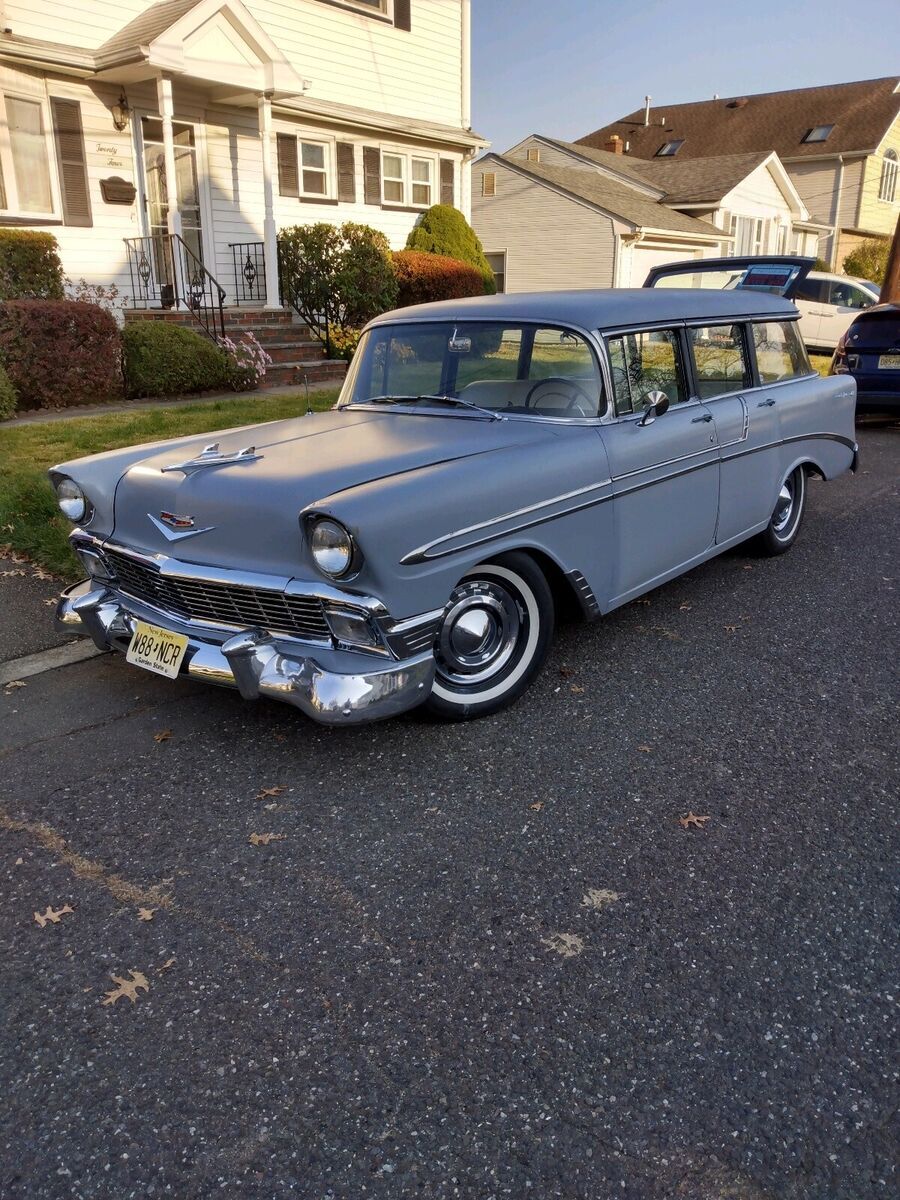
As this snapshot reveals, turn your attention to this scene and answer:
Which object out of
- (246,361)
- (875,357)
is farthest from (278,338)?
(875,357)

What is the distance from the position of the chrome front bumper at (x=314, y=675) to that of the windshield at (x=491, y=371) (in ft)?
4.79

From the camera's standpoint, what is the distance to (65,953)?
2625 millimetres

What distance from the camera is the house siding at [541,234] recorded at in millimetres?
27328

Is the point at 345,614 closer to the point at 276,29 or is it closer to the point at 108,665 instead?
the point at 108,665

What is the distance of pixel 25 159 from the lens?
12.7 meters

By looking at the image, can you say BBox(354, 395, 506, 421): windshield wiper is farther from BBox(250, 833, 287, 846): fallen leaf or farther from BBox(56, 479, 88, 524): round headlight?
BBox(250, 833, 287, 846): fallen leaf

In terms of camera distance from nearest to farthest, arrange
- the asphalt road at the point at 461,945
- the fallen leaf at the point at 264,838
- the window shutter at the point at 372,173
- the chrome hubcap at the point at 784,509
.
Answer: the asphalt road at the point at 461,945 → the fallen leaf at the point at 264,838 → the chrome hubcap at the point at 784,509 → the window shutter at the point at 372,173

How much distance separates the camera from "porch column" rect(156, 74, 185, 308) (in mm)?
12906

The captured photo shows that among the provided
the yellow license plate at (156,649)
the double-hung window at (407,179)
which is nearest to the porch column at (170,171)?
the double-hung window at (407,179)

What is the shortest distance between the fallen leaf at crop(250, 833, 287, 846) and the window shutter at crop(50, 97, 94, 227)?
1241cm

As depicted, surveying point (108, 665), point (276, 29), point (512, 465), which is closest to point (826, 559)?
point (512, 465)

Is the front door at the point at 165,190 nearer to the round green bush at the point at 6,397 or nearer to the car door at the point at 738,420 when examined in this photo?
the round green bush at the point at 6,397

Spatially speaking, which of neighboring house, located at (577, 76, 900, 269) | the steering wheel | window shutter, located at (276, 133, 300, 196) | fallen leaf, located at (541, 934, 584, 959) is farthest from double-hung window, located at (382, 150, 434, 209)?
neighboring house, located at (577, 76, 900, 269)

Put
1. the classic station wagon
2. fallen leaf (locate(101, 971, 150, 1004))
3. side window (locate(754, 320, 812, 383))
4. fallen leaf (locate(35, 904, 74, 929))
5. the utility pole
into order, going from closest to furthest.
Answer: fallen leaf (locate(101, 971, 150, 1004)) < fallen leaf (locate(35, 904, 74, 929)) < the classic station wagon < side window (locate(754, 320, 812, 383)) < the utility pole
